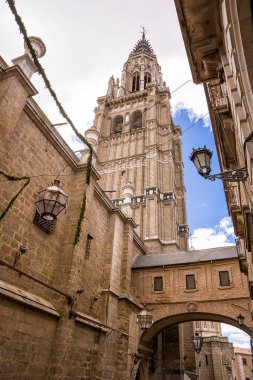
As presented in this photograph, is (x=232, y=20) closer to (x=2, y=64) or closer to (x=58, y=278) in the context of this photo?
(x=2, y=64)

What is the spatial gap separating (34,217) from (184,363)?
1816 centimetres

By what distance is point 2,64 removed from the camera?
348 inches

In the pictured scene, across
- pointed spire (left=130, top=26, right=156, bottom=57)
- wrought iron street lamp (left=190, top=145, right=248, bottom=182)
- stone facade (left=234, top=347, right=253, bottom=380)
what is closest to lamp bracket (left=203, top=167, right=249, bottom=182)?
wrought iron street lamp (left=190, top=145, right=248, bottom=182)

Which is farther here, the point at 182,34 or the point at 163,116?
the point at 163,116

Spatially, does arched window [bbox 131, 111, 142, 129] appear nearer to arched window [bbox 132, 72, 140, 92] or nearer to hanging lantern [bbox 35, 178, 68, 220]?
arched window [bbox 132, 72, 140, 92]

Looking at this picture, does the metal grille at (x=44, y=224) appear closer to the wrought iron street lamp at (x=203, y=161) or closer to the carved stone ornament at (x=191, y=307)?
the wrought iron street lamp at (x=203, y=161)

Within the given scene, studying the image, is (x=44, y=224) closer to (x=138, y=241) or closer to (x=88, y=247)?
(x=88, y=247)

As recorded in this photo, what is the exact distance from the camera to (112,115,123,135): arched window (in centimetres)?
3909

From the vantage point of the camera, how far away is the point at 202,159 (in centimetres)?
607

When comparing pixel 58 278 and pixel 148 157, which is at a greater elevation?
pixel 148 157

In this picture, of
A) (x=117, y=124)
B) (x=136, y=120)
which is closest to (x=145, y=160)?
(x=136, y=120)

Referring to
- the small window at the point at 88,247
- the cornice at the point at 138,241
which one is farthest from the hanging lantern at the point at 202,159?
the cornice at the point at 138,241

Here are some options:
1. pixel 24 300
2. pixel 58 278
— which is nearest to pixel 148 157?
pixel 58 278

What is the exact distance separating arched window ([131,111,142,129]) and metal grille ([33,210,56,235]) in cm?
2948
